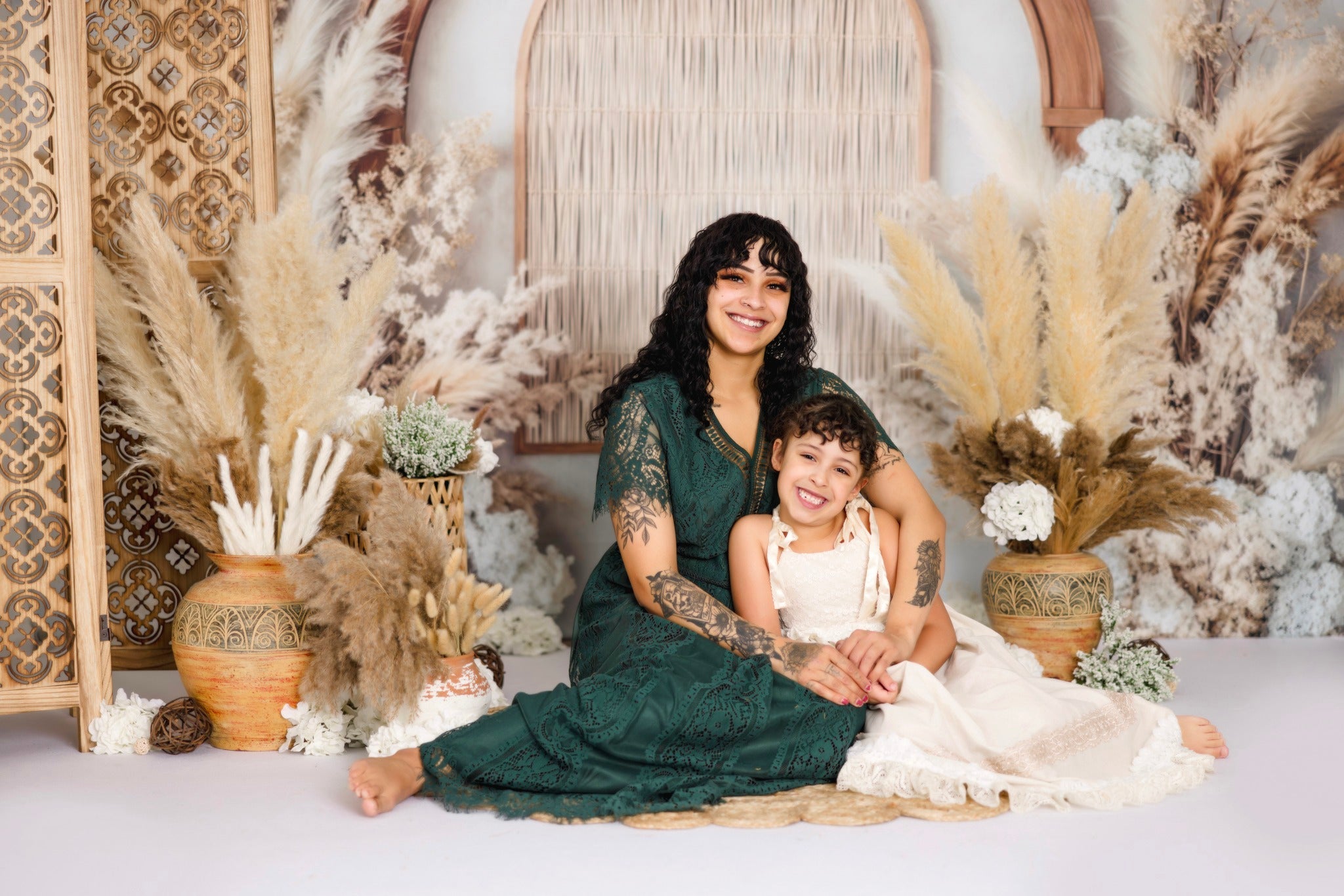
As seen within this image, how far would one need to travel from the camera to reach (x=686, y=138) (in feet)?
13.0

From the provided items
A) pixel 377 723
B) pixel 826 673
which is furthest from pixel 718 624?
pixel 377 723

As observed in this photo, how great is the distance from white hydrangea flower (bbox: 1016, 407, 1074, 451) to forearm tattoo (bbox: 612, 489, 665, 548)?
49.4 inches

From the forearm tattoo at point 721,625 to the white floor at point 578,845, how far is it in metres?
0.38

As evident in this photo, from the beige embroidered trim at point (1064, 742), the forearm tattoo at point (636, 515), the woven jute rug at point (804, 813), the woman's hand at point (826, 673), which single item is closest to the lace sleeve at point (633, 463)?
the forearm tattoo at point (636, 515)

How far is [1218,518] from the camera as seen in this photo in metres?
3.48

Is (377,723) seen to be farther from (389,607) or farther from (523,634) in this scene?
(523,634)

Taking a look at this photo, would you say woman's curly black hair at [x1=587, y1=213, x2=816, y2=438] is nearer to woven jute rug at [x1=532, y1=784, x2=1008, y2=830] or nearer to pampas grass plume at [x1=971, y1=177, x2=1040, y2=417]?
pampas grass plume at [x1=971, y1=177, x2=1040, y2=417]

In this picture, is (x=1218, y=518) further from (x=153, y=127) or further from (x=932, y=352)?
(x=153, y=127)

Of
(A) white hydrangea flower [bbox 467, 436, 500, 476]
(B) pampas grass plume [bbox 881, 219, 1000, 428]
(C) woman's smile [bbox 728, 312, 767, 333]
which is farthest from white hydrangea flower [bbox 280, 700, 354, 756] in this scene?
(B) pampas grass plume [bbox 881, 219, 1000, 428]

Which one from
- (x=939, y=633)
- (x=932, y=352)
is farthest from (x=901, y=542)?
(x=932, y=352)

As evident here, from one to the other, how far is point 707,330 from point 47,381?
5.08 ft

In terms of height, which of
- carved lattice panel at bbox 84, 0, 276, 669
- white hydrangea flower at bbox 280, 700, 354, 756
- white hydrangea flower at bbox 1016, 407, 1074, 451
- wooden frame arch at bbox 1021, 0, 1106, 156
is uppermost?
wooden frame arch at bbox 1021, 0, 1106, 156

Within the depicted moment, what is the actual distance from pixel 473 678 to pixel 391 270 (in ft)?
3.25

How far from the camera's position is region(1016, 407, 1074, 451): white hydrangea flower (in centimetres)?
336
